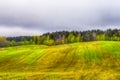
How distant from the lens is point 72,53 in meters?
72.7

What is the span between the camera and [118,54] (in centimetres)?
6950

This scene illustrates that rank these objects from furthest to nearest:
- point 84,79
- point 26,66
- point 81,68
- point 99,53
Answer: point 99,53 → point 26,66 → point 81,68 → point 84,79

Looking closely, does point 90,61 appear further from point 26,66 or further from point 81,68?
point 26,66

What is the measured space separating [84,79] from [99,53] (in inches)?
1275

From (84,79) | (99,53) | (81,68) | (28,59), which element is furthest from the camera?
(99,53)

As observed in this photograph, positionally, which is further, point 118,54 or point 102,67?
point 118,54

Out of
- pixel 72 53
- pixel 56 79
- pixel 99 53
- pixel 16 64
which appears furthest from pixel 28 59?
pixel 56 79

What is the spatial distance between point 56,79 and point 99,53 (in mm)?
32754


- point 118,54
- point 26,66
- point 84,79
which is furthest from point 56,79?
point 118,54

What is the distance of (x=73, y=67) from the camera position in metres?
57.2

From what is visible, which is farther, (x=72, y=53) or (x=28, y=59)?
(x=72, y=53)

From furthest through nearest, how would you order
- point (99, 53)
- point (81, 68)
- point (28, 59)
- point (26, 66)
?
point (99, 53)
point (28, 59)
point (26, 66)
point (81, 68)

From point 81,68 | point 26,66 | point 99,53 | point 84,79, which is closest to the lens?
point 84,79

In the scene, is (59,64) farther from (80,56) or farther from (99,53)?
(99,53)
